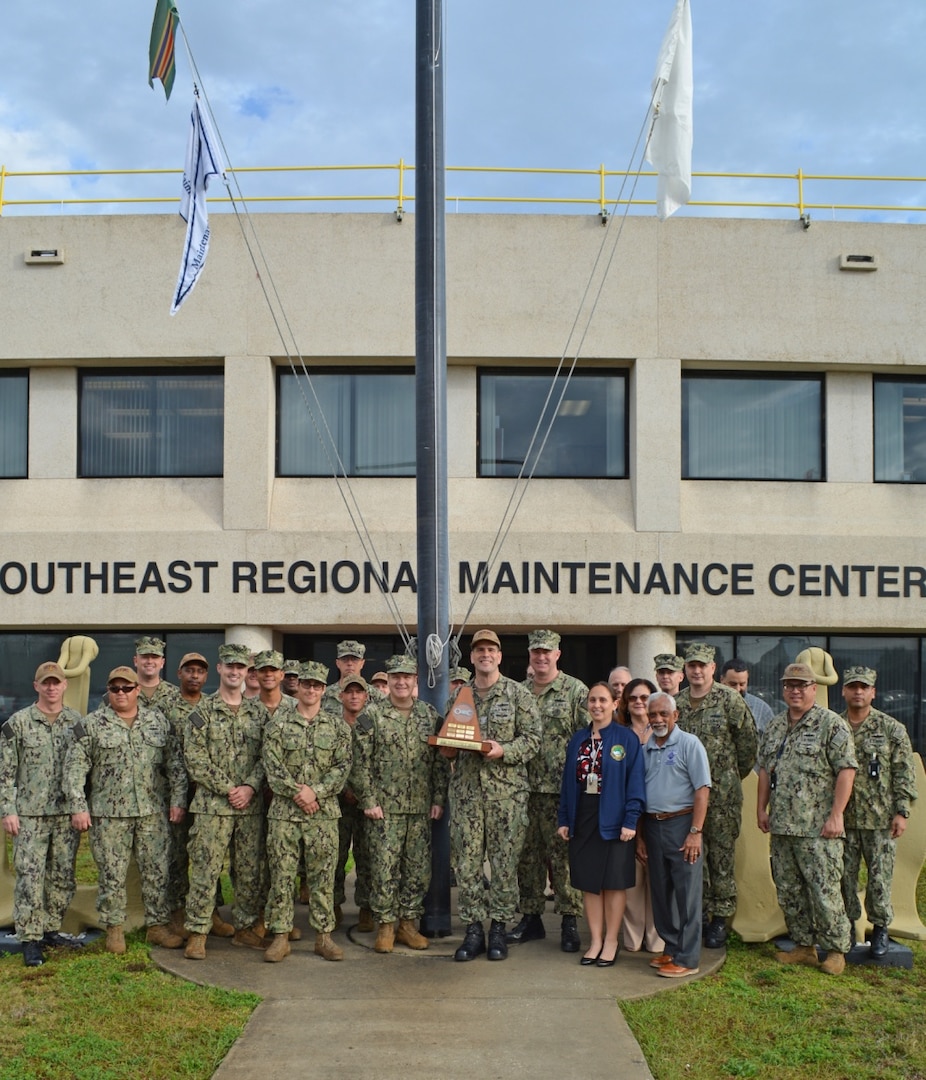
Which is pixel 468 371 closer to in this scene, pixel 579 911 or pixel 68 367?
pixel 68 367

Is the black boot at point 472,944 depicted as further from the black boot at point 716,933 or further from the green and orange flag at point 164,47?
the green and orange flag at point 164,47

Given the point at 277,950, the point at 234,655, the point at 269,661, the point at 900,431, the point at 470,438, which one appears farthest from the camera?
the point at 900,431

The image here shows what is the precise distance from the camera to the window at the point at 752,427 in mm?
15117

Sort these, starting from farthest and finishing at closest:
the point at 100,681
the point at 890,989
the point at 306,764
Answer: the point at 100,681 < the point at 306,764 < the point at 890,989

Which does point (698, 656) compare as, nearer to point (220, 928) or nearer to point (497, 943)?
point (497, 943)

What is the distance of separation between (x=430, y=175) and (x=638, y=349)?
20.8ft

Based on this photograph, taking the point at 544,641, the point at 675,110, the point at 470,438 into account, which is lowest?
the point at 544,641

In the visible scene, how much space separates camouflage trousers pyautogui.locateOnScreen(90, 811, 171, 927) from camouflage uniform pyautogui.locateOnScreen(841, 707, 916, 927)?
4.50 m

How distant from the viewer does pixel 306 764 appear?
7715 mm

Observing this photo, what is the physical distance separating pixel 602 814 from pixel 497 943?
110cm

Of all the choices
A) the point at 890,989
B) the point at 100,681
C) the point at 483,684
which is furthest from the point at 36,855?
the point at 100,681

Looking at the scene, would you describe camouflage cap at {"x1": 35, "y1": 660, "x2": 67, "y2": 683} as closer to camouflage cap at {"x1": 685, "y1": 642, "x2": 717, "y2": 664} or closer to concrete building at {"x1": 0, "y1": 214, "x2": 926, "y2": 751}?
camouflage cap at {"x1": 685, "y1": 642, "x2": 717, "y2": 664}

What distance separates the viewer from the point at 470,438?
14719 mm

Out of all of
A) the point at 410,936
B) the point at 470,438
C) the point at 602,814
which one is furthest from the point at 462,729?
the point at 470,438
